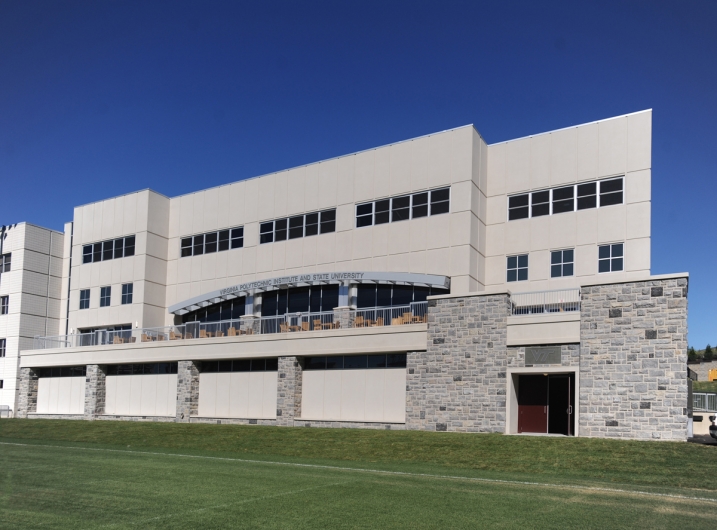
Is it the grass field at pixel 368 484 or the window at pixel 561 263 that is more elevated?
the window at pixel 561 263

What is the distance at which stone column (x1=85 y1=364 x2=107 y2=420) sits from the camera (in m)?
42.4

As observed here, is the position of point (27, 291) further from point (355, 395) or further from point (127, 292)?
point (355, 395)

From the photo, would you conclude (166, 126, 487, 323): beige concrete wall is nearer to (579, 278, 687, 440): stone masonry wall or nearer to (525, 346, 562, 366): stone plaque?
(525, 346, 562, 366): stone plaque

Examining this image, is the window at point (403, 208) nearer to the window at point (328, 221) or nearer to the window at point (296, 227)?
the window at point (328, 221)

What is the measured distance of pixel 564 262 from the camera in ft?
102

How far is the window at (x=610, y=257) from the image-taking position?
29719mm

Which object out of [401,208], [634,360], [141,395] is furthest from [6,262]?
[634,360]

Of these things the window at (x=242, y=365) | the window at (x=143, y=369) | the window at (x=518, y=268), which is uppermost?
the window at (x=518, y=268)

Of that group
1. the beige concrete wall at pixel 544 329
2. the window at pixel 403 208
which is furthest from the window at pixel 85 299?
the beige concrete wall at pixel 544 329

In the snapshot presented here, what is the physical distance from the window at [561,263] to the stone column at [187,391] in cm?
1991

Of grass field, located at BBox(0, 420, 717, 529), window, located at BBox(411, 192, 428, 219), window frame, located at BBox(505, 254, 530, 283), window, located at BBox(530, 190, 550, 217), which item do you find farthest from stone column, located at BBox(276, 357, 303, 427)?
window, located at BBox(530, 190, 550, 217)

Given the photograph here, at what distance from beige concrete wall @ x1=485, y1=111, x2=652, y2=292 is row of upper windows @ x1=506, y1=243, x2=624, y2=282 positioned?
0.22 meters

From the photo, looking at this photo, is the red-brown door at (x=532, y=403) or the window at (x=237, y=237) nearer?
the red-brown door at (x=532, y=403)

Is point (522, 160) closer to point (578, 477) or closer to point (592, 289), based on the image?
point (592, 289)
